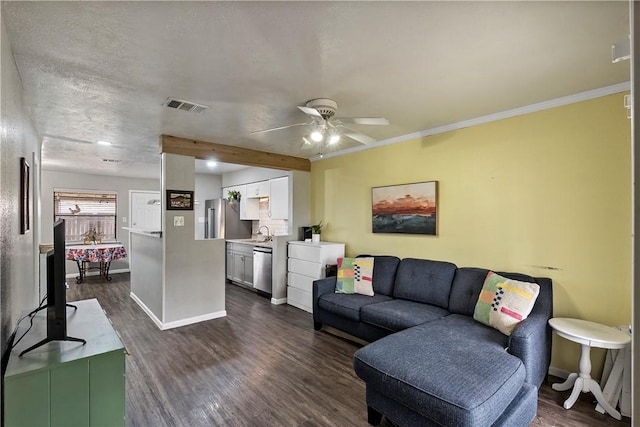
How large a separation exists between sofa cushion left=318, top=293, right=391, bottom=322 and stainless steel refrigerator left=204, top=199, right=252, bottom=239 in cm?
349

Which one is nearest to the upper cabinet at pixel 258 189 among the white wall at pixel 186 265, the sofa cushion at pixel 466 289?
the white wall at pixel 186 265

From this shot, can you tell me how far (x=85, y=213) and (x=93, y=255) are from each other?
1.64 m

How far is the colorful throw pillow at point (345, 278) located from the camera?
373 cm

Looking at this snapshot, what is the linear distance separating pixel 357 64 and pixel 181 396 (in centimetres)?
284

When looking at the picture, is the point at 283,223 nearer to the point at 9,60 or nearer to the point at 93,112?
the point at 93,112

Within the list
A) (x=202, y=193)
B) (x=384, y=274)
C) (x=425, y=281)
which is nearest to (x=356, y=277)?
(x=384, y=274)

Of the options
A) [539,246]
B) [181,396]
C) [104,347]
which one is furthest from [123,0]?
[539,246]

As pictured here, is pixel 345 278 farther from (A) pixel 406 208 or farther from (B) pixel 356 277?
(A) pixel 406 208

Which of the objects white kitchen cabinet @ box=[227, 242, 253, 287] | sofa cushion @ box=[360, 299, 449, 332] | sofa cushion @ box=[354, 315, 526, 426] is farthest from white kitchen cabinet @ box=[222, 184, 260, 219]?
sofa cushion @ box=[354, 315, 526, 426]

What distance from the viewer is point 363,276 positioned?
3.73 meters

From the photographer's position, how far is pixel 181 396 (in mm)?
2459

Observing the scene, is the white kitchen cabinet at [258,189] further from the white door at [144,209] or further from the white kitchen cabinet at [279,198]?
the white door at [144,209]

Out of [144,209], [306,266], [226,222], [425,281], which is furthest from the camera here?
[144,209]

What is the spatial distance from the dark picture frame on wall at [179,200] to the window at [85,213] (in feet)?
15.5
